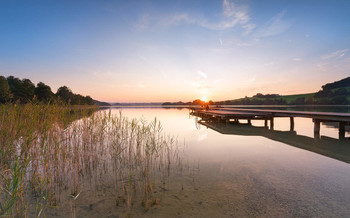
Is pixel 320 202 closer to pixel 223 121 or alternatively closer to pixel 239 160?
pixel 239 160

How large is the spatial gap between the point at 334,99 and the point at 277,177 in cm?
9408

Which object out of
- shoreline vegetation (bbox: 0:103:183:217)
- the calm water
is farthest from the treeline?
the calm water

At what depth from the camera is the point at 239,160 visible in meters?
7.13

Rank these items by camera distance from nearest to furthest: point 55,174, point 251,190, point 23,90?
point 251,190, point 55,174, point 23,90

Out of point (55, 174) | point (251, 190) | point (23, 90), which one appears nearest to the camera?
point (251, 190)

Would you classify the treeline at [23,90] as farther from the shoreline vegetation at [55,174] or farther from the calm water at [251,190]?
the calm water at [251,190]

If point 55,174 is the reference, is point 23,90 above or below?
above

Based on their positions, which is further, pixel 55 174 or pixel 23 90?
pixel 23 90

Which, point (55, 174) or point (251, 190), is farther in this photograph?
point (55, 174)

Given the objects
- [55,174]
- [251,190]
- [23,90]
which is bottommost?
[251,190]

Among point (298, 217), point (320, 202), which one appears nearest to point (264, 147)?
point (320, 202)

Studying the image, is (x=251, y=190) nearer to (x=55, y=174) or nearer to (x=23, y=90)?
(x=55, y=174)

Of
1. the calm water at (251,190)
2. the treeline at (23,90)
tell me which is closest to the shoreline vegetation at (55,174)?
the calm water at (251,190)

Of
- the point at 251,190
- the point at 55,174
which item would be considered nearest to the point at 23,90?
the point at 55,174
